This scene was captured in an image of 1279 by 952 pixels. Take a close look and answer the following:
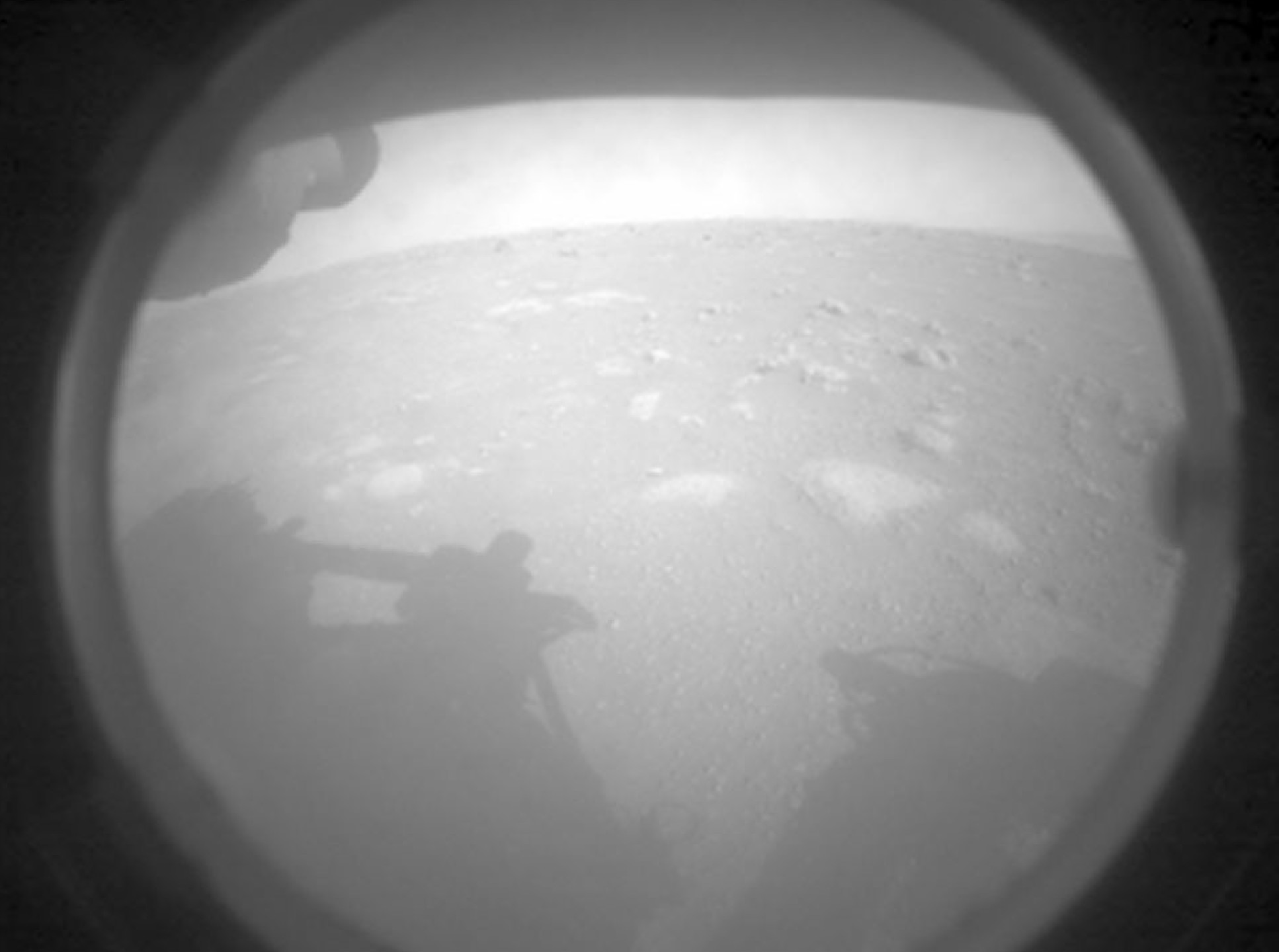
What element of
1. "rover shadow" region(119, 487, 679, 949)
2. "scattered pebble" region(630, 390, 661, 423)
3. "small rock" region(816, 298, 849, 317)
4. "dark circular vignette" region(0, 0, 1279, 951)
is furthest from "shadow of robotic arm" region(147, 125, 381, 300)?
"small rock" region(816, 298, 849, 317)

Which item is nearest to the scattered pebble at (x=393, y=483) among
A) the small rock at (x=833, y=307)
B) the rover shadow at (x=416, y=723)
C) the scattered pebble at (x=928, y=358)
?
the rover shadow at (x=416, y=723)

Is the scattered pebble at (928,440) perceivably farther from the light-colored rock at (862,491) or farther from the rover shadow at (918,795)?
the rover shadow at (918,795)

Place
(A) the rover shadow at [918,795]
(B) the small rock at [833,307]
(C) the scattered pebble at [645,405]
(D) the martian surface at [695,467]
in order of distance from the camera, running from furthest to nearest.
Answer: (B) the small rock at [833,307]
(C) the scattered pebble at [645,405]
(D) the martian surface at [695,467]
(A) the rover shadow at [918,795]

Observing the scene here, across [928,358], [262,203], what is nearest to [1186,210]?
[262,203]

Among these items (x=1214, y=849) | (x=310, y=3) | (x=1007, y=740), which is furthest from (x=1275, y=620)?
(x=1007, y=740)

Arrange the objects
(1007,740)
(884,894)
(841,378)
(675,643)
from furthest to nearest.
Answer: (841,378) → (675,643) → (1007,740) → (884,894)

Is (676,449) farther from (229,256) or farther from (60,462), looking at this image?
(60,462)
